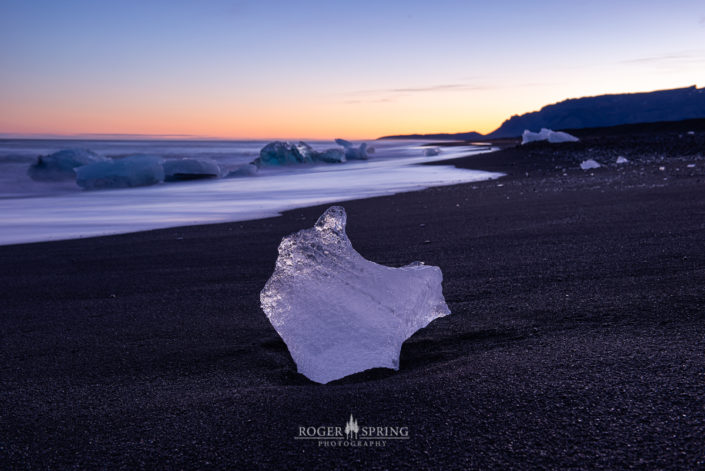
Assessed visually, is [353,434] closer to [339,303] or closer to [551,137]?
[339,303]

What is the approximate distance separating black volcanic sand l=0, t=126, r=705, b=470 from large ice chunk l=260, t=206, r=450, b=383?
0.21 ft

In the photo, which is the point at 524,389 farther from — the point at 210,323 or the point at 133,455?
the point at 210,323

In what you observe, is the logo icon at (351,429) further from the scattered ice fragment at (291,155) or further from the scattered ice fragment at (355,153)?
the scattered ice fragment at (355,153)

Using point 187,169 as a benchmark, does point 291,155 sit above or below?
above

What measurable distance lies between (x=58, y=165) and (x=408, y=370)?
57.0 ft

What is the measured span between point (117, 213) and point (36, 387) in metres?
6.32

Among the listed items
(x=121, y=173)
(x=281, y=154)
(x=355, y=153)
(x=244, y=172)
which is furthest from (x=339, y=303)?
(x=355, y=153)

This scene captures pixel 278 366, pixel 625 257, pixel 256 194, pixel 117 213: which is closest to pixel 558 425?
pixel 278 366

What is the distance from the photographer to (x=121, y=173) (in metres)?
13.8

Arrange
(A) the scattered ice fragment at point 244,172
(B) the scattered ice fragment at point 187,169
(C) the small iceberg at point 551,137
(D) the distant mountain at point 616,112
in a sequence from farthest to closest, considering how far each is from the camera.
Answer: (D) the distant mountain at point 616,112
(C) the small iceberg at point 551,137
(A) the scattered ice fragment at point 244,172
(B) the scattered ice fragment at point 187,169

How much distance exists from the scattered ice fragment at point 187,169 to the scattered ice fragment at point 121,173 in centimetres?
89

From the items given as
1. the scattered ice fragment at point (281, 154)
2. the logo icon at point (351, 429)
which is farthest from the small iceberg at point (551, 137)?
the logo icon at point (351, 429)

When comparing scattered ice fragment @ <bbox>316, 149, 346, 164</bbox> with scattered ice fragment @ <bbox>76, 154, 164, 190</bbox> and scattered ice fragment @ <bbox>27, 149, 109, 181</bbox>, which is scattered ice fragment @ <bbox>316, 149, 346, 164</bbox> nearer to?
scattered ice fragment @ <bbox>27, 149, 109, 181</bbox>

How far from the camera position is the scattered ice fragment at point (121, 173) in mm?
13578
